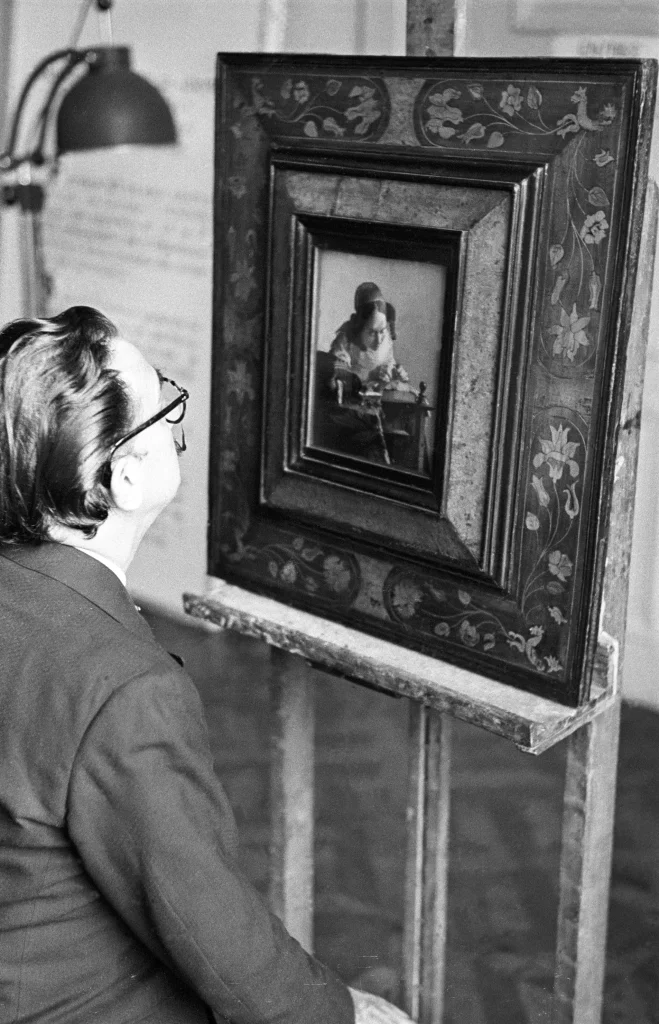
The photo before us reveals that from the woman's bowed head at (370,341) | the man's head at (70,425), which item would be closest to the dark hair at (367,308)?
the woman's bowed head at (370,341)

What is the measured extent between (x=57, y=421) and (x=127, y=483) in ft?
0.36

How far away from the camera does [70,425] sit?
135cm

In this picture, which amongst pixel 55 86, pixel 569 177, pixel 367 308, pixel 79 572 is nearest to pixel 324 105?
pixel 367 308

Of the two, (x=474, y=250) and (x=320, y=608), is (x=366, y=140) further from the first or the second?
(x=320, y=608)

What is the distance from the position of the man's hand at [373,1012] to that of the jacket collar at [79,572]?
578mm

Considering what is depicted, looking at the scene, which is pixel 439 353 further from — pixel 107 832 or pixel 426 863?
pixel 426 863

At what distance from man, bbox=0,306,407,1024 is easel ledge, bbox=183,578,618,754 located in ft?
1.00

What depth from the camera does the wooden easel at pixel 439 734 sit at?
1.46 metres

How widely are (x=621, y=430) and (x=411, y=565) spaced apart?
0.32 metres

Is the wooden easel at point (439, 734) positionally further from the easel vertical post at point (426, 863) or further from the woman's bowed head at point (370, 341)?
the woman's bowed head at point (370, 341)

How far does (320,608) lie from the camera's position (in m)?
1.73

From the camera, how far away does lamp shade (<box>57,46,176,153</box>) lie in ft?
10.2

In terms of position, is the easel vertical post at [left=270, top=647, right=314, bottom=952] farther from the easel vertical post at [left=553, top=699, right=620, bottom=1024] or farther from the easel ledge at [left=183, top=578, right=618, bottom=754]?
the easel vertical post at [left=553, top=699, right=620, bottom=1024]

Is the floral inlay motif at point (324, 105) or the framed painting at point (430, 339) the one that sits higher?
the floral inlay motif at point (324, 105)
